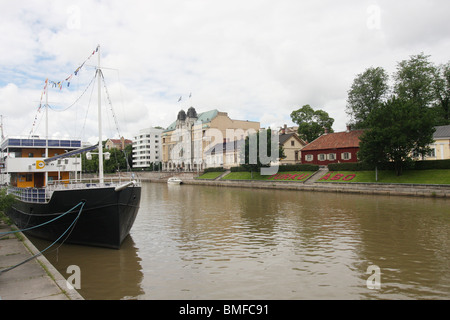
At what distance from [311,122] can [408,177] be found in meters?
48.6

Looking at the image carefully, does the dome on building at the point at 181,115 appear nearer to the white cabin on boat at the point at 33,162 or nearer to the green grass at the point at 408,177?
the green grass at the point at 408,177

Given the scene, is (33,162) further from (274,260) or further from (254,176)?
(254,176)

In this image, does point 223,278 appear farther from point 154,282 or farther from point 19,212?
point 19,212

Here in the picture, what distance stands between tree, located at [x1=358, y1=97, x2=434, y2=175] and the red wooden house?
47.0 ft

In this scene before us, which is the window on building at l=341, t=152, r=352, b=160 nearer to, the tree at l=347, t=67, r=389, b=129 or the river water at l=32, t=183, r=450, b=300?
the tree at l=347, t=67, r=389, b=129

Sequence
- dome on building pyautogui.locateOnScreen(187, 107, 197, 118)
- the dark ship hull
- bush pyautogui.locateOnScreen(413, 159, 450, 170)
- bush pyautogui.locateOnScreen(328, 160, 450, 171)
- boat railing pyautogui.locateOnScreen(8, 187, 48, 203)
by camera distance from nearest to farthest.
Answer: the dark ship hull < boat railing pyautogui.locateOnScreen(8, 187, 48, 203) < bush pyautogui.locateOnScreen(413, 159, 450, 170) < bush pyautogui.locateOnScreen(328, 160, 450, 171) < dome on building pyautogui.locateOnScreen(187, 107, 197, 118)

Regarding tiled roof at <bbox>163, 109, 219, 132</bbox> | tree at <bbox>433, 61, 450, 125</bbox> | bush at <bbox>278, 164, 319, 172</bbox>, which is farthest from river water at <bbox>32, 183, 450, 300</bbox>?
tiled roof at <bbox>163, 109, 219, 132</bbox>

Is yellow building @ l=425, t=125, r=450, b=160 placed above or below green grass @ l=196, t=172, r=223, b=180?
above

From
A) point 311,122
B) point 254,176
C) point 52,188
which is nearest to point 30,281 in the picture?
point 52,188

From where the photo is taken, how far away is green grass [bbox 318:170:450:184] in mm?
36812

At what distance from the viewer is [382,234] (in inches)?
684

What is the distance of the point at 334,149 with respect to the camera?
197 feet
